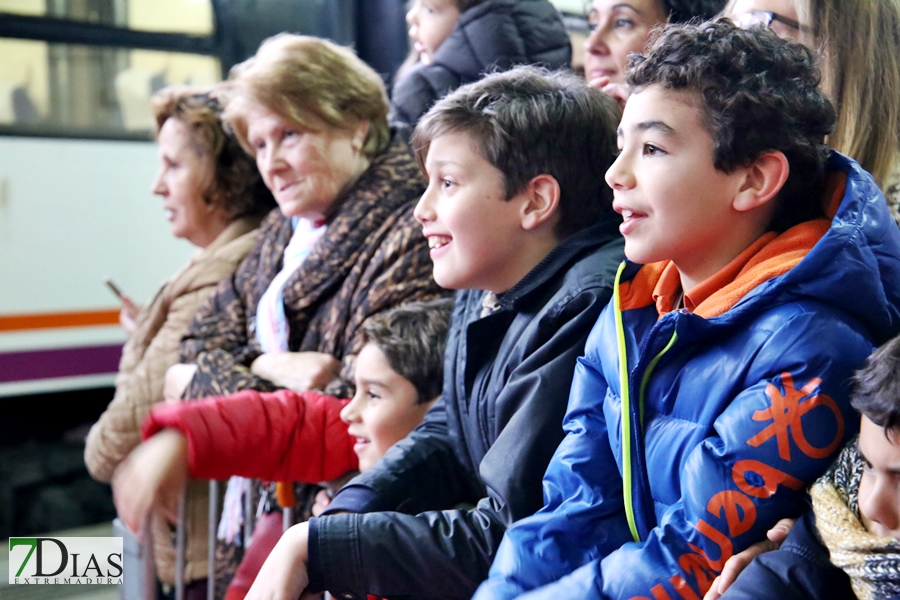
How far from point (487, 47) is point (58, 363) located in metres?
3.40

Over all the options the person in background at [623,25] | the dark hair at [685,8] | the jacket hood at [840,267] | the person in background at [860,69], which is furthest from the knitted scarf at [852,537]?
the dark hair at [685,8]

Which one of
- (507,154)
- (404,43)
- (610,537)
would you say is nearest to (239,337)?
(507,154)

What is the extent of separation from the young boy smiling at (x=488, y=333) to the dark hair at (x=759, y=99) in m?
0.41

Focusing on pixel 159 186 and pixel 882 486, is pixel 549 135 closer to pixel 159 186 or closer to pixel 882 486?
pixel 882 486

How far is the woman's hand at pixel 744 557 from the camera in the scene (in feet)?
4.50

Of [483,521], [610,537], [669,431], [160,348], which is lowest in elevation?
[160,348]

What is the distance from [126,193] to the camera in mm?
5648

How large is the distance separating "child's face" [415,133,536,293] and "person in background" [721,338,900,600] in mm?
908

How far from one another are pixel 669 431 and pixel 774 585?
29cm

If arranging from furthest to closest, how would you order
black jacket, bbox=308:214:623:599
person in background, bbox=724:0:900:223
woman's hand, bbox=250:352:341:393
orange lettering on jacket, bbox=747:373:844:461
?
woman's hand, bbox=250:352:341:393 < person in background, bbox=724:0:900:223 < black jacket, bbox=308:214:623:599 < orange lettering on jacket, bbox=747:373:844:461

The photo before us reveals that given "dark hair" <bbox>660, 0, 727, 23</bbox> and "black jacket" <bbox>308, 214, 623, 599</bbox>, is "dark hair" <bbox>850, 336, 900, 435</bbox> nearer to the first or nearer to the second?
"black jacket" <bbox>308, 214, 623, 599</bbox>

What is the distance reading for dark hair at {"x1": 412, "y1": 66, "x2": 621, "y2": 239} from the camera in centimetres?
209

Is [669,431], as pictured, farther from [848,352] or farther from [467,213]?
[467,213]

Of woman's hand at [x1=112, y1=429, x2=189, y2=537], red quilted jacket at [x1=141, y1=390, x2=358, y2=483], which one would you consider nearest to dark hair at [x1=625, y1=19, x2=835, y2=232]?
woman's hand at [x1=112, y1=429, x2=189, y2=537]
